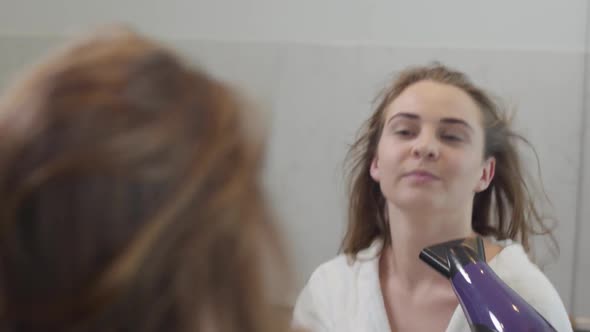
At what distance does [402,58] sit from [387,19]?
99 mm

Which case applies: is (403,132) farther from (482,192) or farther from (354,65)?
(354,65)

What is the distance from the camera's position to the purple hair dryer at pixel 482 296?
0.65m

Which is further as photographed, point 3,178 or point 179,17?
point 179,17

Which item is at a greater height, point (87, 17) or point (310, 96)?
point (87, 17)

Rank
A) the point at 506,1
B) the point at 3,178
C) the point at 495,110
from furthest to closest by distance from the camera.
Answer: the point at 506,1
the point at 495,110
the point at 3,178

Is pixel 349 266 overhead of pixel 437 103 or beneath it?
beneath

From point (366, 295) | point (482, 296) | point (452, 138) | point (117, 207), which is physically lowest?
point (366, 295)

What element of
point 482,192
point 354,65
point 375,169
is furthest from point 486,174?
point 354,65

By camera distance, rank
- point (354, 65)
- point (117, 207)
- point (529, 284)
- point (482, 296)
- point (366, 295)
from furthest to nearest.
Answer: point (354, 65) < point (366, 295) < point (529, 284) < point (482, 296) < point (117, 207)

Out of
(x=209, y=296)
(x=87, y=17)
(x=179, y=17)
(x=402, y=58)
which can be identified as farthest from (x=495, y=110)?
(x=87, y=17)

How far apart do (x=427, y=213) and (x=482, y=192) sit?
0.56 ft

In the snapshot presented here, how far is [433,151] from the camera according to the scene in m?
0.86

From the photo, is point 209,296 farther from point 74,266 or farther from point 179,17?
point 179,17

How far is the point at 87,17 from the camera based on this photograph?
163 cm
